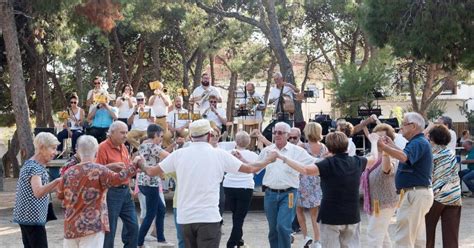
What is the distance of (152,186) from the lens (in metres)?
10.2

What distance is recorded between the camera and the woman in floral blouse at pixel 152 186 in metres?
9.41

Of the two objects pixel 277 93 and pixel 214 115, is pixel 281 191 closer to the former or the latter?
pixel 214 115

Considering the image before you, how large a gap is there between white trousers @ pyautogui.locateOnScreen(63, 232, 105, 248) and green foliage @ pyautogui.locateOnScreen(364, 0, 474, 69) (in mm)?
10332

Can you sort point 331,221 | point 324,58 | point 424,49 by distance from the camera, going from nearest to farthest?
point 331,221 < point 424,49 < point 324,58

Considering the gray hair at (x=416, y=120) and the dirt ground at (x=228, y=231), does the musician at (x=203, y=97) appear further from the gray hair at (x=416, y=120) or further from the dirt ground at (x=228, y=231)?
the gray hair at (x=416, y=120)

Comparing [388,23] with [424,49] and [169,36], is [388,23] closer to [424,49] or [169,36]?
[424,49]

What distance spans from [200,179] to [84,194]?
107 centimetres

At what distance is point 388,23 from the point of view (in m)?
16.4

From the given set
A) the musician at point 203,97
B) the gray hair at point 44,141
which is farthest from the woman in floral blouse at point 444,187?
the musician at point 203,97

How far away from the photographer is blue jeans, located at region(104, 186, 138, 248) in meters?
8.54

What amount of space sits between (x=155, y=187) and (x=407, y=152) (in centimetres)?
366

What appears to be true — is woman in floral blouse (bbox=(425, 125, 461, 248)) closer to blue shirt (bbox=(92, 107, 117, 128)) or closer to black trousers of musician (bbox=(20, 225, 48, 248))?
black trousers of musician (bbox=(20, 225, 48, 248))

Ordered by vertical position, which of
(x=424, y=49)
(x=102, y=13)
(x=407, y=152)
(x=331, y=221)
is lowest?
(x=331, y=221)

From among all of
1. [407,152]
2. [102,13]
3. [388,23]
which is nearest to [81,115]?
[102,13]
